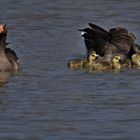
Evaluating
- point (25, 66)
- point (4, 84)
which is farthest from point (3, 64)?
point (4, 84)

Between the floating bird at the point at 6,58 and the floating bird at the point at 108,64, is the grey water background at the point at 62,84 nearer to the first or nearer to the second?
the floating bird at the point at 6,58

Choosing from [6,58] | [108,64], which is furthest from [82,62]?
[6,58]

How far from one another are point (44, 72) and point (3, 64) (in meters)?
0.83

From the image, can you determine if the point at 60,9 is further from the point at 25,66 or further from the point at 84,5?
the point at 25,66

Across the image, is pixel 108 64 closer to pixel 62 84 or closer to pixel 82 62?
pixel 82 62

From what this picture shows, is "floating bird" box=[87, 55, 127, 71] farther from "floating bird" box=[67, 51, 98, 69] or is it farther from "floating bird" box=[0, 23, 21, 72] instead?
"floating bird" box=[0, 23, 21, 72]

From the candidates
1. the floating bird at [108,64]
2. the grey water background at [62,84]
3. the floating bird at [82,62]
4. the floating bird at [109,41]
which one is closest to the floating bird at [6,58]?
the grey water background at [62,84]

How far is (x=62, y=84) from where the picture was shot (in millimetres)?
13414

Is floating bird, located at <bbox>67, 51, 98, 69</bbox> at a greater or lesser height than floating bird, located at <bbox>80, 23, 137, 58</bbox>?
lesser

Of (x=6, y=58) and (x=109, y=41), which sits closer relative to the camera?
(x=6, y=58)

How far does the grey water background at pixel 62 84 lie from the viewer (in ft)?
34.9

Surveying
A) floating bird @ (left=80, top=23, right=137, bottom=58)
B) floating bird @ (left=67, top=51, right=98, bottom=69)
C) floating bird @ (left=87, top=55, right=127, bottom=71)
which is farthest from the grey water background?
floating bird @ (left=80, top=23, right=137, bottom=58)

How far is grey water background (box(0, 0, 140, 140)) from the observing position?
10.6 metres

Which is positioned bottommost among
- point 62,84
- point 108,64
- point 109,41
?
point 62,84
